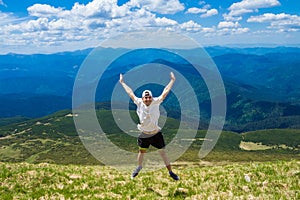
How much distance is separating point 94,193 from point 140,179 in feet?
10.8

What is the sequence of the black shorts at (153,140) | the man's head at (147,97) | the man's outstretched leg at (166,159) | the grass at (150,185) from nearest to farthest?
the grass at (150,185) < the man's head at (147,97) < the black shorts at (153,140) < the man's outstretched leg at (166,159)

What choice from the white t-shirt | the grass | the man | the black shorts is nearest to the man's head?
the man

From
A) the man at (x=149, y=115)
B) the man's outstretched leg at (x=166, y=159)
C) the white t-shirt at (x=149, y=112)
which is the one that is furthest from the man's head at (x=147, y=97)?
the man's outstretched leg at (x=166, y=159)

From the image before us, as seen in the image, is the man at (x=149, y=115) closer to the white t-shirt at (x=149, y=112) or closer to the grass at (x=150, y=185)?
the white t-shirt at (x=149, y=112)

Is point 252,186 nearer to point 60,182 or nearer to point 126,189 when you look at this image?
point 126,189

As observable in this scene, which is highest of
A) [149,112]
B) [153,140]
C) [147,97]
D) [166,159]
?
[147,97]

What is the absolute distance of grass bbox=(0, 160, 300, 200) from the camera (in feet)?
41.3

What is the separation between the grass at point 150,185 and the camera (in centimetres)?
1260

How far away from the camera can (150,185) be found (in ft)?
47.2

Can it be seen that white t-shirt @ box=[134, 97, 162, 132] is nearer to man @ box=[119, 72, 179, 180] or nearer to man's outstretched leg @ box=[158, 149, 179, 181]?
man @ box=[119, 72, 179, 180]

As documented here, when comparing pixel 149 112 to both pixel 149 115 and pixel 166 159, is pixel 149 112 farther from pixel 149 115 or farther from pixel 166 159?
pixel 166 159

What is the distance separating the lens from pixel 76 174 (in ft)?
53.2

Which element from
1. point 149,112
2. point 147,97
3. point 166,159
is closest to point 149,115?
point 149,112

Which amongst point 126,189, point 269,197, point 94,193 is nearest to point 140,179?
point 126,189
